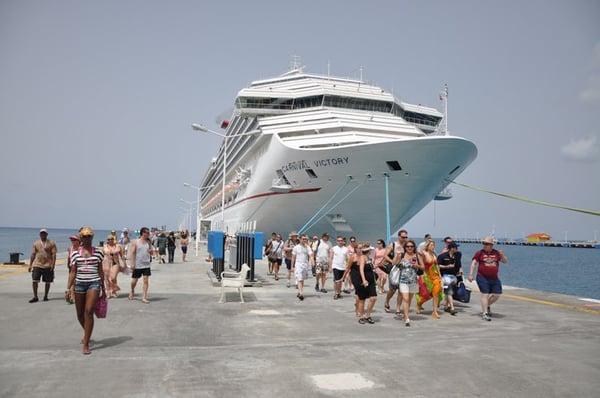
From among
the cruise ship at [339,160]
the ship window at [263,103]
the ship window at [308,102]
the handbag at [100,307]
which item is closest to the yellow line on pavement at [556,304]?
the cruise ship at [339,160]

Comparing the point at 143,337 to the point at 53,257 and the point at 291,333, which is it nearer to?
the point at 291,333

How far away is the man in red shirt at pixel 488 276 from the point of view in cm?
844

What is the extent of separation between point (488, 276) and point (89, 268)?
6767mm

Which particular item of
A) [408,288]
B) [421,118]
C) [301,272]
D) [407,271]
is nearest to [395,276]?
[407,271]

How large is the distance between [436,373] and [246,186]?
30.5m

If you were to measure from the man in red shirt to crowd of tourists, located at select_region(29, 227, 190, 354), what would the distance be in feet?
21.1

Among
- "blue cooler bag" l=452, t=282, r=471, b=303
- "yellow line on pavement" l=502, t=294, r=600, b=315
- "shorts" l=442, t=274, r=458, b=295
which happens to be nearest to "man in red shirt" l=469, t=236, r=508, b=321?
"shorts" l=442, t=274, r=458, b=295

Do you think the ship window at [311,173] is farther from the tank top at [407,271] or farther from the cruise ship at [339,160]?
the tank top at [407,271]

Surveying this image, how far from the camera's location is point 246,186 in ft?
114

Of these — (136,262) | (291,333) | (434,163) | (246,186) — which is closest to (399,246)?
(291,333)

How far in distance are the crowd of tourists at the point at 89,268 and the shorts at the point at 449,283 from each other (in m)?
6.31

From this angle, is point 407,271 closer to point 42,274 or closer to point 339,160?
point 42,274

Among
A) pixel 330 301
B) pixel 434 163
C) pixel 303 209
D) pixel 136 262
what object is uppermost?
pixel 434 163

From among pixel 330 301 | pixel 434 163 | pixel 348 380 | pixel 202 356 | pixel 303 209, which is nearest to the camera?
pixel 348 380
